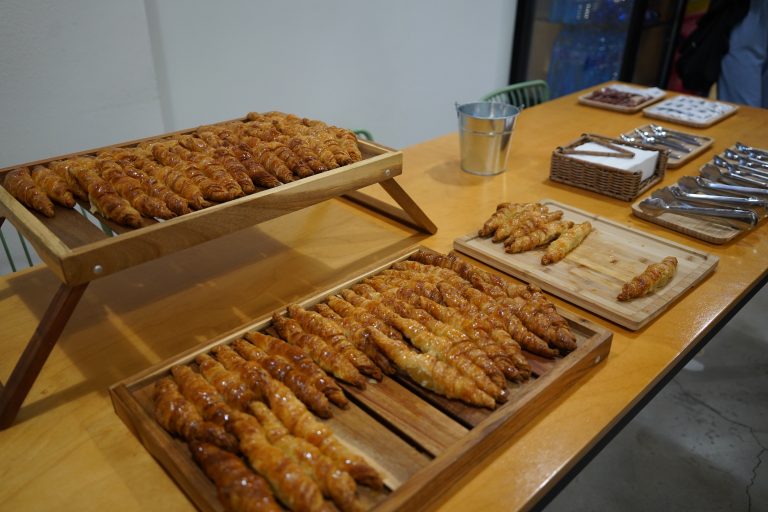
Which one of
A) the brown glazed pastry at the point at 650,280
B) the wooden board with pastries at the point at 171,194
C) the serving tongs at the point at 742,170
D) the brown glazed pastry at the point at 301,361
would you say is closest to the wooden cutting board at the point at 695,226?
the brown glazed pastry at the point at 650,280

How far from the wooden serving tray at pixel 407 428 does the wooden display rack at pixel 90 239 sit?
8.6 inches

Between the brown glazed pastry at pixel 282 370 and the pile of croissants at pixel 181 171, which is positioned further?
the pile of croissants at pixel 181 171

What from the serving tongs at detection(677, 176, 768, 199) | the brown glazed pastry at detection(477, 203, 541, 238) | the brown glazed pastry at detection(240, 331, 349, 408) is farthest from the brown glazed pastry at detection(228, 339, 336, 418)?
the serving tongs at detection(677, 176, 768, 199)

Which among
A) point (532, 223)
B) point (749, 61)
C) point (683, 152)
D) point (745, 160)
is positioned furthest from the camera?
point (749, 61)

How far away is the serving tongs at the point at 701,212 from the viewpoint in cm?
211

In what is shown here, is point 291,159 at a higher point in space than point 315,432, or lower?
higher

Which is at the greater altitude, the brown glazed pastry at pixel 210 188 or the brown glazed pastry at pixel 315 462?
the brown glazed pastry at pixel 210 188

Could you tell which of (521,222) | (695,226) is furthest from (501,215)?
(695,226)

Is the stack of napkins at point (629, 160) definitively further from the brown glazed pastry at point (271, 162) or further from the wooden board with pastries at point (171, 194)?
the brown glazed pastry at point (271, 162)

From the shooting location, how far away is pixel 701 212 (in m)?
2.15

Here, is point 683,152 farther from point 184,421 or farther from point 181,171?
point 184,421

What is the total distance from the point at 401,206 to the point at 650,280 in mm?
834

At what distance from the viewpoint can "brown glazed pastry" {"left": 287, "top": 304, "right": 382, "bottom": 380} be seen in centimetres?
132

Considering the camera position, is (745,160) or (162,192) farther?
(745,160)
